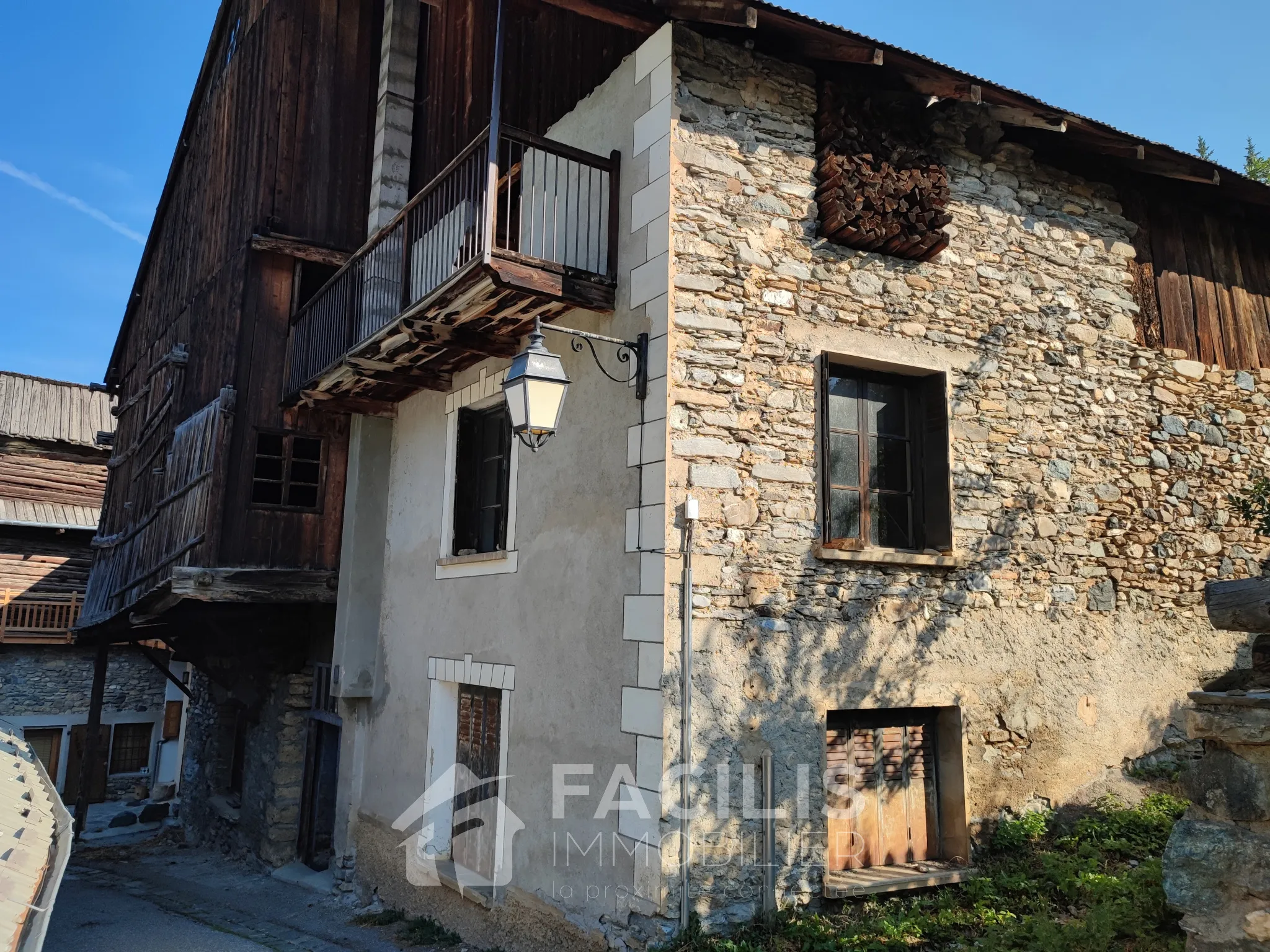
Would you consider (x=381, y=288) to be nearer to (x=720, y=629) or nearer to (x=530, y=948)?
(x=720, y=629)

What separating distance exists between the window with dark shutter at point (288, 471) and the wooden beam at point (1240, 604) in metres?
8.82

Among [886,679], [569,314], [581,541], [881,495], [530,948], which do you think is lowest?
[530,948]

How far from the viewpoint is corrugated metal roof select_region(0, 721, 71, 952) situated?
4.43 metres

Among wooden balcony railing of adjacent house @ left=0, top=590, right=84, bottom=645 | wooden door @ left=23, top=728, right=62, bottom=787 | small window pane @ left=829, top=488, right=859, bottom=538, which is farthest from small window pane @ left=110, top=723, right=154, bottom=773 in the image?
small window pane @ left=829, top=488, right=859, bottom=538

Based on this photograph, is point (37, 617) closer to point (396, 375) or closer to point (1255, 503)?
point (396, 375)

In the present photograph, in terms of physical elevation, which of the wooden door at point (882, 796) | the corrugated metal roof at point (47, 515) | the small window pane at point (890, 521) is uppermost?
the corrugated metal roof at point (47, 515)

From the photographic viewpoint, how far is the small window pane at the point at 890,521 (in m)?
6.80

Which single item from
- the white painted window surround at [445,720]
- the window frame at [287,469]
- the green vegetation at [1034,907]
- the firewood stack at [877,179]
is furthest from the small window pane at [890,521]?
the window frame at [287,469]

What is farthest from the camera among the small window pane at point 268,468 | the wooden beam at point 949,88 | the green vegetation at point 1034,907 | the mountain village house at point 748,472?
the small window pane at point 268,468

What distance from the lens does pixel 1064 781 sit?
7.01m

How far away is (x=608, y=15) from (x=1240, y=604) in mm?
5200

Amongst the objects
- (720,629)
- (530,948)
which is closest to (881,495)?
(720,629)

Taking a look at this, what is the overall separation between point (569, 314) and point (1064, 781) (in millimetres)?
5100

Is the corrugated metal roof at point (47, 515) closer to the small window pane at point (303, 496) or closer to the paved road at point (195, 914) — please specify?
the paved road at point (195, 914)
